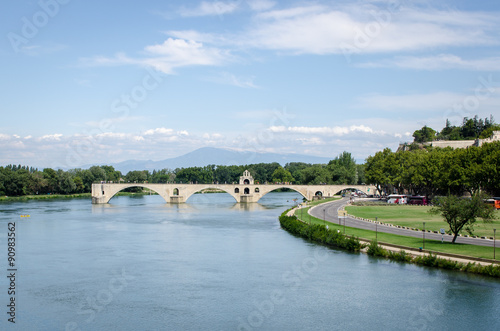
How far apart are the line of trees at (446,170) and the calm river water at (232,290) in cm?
2804

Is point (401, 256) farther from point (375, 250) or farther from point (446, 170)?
point (446, 170)

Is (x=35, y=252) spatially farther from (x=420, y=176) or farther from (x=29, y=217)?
(x=420, y=176)

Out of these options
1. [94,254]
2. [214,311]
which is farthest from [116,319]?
[94,254]

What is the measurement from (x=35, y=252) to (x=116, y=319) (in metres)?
22.4

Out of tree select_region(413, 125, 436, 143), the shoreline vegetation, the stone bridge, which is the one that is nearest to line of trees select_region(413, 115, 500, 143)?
tree select_region(413, 125, 436, 143)

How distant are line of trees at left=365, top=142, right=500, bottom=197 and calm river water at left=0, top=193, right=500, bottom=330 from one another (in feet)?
92.0

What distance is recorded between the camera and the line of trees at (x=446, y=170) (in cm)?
7300

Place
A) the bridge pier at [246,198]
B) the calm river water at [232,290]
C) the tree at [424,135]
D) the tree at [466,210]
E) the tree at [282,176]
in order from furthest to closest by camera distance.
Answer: the tree at [282,176] → the tree at [424,135] → the bridge pier at [246,198] → the tree at [466,210] → the calm river water at [232,290]

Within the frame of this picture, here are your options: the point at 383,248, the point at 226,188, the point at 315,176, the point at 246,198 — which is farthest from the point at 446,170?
the point at 315,176

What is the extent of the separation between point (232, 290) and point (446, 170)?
195 ft

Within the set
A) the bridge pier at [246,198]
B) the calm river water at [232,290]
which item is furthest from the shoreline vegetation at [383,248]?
the bridge pier at [246,198]

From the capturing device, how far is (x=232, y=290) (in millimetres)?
31531

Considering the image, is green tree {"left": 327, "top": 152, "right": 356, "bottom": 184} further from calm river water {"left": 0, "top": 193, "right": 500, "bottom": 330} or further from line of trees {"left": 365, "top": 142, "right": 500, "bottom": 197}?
calm river water {"left": 0, "top": 193, "right": 500, "bottom": 330}

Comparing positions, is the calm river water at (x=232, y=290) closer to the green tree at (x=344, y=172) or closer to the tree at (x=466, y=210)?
the tree at (x=466, y=210)
